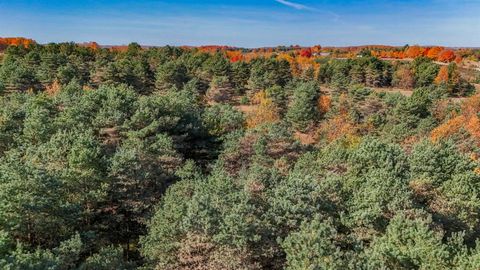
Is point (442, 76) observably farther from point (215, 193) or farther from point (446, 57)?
point (215, 193)

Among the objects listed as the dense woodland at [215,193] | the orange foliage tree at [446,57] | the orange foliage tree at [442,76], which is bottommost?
the dense woodland at [215,193]

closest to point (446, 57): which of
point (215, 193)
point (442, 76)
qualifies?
point (442, 76)

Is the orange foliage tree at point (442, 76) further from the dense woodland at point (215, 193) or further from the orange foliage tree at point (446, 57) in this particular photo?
the orange foliage tree at point (446, 57)

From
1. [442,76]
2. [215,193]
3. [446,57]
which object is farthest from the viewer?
[446,57]

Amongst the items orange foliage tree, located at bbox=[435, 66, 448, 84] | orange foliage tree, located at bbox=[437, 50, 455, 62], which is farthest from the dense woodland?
orange foliage tree, located at bbox=[437, 50, 455, 62]

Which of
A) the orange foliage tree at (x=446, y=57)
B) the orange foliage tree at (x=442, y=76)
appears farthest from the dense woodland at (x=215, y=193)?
the orange foliage tree at (x=446, y=57)

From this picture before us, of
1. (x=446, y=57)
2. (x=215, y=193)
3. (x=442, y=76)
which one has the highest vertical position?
(x=446, y=57)

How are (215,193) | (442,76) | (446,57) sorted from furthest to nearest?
1. (446,57)
2. (442,76)
3. (215,193)

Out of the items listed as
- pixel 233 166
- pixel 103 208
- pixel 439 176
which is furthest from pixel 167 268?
pixel 439 176

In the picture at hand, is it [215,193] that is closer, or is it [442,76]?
[215,193]

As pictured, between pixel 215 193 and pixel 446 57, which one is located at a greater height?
pixel 446 57

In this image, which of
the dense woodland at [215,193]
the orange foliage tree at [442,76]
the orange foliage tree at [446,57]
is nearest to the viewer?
the dense woodland at [215,193]
